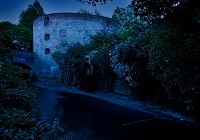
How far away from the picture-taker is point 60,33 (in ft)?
76.1

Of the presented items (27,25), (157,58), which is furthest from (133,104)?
(27,25)

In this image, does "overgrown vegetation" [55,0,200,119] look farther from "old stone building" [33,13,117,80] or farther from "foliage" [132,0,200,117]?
"old stone building" [33,13,117,80]

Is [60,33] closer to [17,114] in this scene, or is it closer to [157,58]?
[157,58]

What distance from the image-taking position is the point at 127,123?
8.50 m

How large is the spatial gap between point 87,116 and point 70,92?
7901 millimetres

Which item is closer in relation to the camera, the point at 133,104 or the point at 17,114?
the point at 17,114

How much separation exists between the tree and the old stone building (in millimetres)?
7294

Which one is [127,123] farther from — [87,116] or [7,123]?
[7,123]

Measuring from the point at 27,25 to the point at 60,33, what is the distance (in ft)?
41.5

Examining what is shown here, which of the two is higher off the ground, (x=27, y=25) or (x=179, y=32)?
(x=27, y=25)

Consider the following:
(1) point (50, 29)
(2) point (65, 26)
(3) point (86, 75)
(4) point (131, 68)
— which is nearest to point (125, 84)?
(4) point (131, 68)

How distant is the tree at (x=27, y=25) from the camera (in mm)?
29609

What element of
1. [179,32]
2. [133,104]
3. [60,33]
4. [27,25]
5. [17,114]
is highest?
[27,25]

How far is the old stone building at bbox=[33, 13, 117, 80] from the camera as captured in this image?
22.9 m
